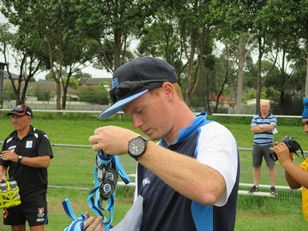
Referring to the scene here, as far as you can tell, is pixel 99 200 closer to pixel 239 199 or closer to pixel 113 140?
pixel 113 140

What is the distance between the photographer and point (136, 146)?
1.77 meters

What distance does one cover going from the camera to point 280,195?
8.20 metres

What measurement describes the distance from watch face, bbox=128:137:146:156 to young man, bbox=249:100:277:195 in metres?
6.91

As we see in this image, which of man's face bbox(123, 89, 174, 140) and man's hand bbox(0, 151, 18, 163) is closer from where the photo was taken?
man's face bbox(123, 89, 174, 140)

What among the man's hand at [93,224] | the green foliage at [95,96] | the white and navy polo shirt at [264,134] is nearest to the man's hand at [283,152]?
the man's hand at [93,224]

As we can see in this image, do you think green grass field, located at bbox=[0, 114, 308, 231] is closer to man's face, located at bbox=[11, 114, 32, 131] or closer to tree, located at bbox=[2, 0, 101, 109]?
man's face, located at bbox=[11, 114, 32, 131]

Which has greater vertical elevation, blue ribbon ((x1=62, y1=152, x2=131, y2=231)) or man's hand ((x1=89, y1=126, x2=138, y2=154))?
man's hand ((x1=89, y1=126, x2=138, y2=154))

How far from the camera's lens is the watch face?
1.76 m

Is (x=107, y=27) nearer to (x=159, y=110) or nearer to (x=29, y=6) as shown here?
(x=29, y=6)

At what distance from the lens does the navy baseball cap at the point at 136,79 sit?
1.97m

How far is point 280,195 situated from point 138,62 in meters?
6.73

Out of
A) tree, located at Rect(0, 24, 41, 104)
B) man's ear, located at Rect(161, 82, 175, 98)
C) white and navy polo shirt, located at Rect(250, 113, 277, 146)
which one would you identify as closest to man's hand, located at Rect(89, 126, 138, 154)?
man's ear, located at Rect(161, 82, 175, 98)

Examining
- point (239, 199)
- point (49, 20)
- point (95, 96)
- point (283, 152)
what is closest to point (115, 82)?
point (283, 152)

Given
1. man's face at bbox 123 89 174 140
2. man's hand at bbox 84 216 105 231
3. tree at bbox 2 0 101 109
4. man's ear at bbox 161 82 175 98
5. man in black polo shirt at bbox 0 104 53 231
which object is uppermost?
tree at bbox 2 0 101 109
